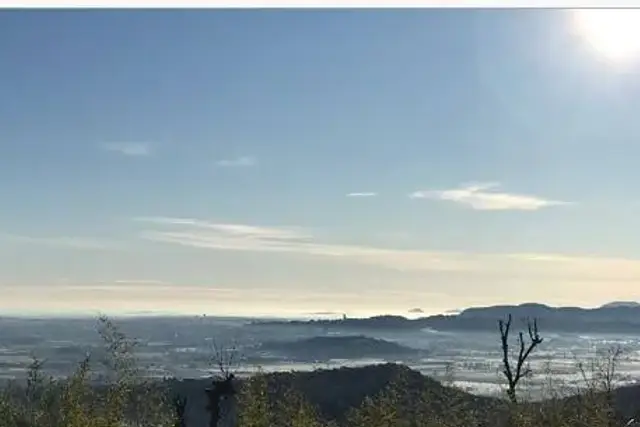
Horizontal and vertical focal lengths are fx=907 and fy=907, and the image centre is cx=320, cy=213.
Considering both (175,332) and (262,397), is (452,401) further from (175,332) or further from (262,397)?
(175,332)

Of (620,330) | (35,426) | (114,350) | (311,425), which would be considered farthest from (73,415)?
(620,330)

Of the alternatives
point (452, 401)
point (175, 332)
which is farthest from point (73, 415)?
point (175, 332)

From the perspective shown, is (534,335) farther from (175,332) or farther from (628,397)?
(175,332)

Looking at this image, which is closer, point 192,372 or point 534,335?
point 534,335

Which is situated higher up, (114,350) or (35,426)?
(114,350)

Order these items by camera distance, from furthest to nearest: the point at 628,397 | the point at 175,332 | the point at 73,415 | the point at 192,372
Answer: the point at 175,332 → the point at 192,372 → the point at 628,397 → the point at 73,415

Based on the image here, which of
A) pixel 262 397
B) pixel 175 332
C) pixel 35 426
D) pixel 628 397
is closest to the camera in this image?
pixel 262 397
